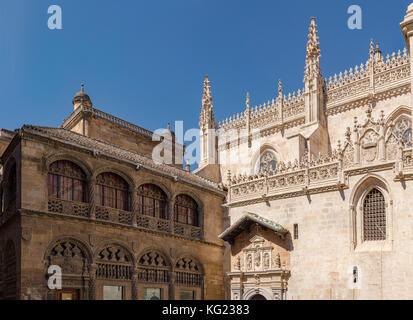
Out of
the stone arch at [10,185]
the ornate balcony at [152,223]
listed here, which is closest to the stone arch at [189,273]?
the ornate balcony at [152,223]

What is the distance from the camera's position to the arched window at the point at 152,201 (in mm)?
22016

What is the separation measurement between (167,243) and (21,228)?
759 cm

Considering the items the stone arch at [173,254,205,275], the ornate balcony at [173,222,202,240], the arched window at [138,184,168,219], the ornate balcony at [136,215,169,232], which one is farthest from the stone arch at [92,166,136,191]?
the stone arch at [173,254,205,275]

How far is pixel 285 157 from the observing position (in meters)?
30.2

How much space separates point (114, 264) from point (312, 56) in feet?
61.0

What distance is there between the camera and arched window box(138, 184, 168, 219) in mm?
22016

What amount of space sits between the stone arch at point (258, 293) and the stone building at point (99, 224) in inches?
132

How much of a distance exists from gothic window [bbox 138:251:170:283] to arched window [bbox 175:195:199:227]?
2.49 meters

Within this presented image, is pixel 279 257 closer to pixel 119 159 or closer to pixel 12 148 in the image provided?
pixel 119 159

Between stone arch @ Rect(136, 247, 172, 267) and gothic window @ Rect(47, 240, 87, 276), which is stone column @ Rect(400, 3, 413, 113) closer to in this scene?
stone arch @ Rect(136, 247, 172, 267)

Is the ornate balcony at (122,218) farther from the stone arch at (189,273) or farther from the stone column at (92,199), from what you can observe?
the stone arch at (189,273)

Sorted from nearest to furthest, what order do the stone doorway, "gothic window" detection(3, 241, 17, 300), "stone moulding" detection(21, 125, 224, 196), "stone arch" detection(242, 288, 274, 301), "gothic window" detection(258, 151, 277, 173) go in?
"gothic window" detection(3, 241, 17, 300), the stone doorway, "stone moulding" detection(21, 125, 224, 196), "stone arch" detection(242, 288, 274, 301), "gothic window" detection(258, 151, 277, 173)

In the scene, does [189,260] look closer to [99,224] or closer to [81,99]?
[99,224]
